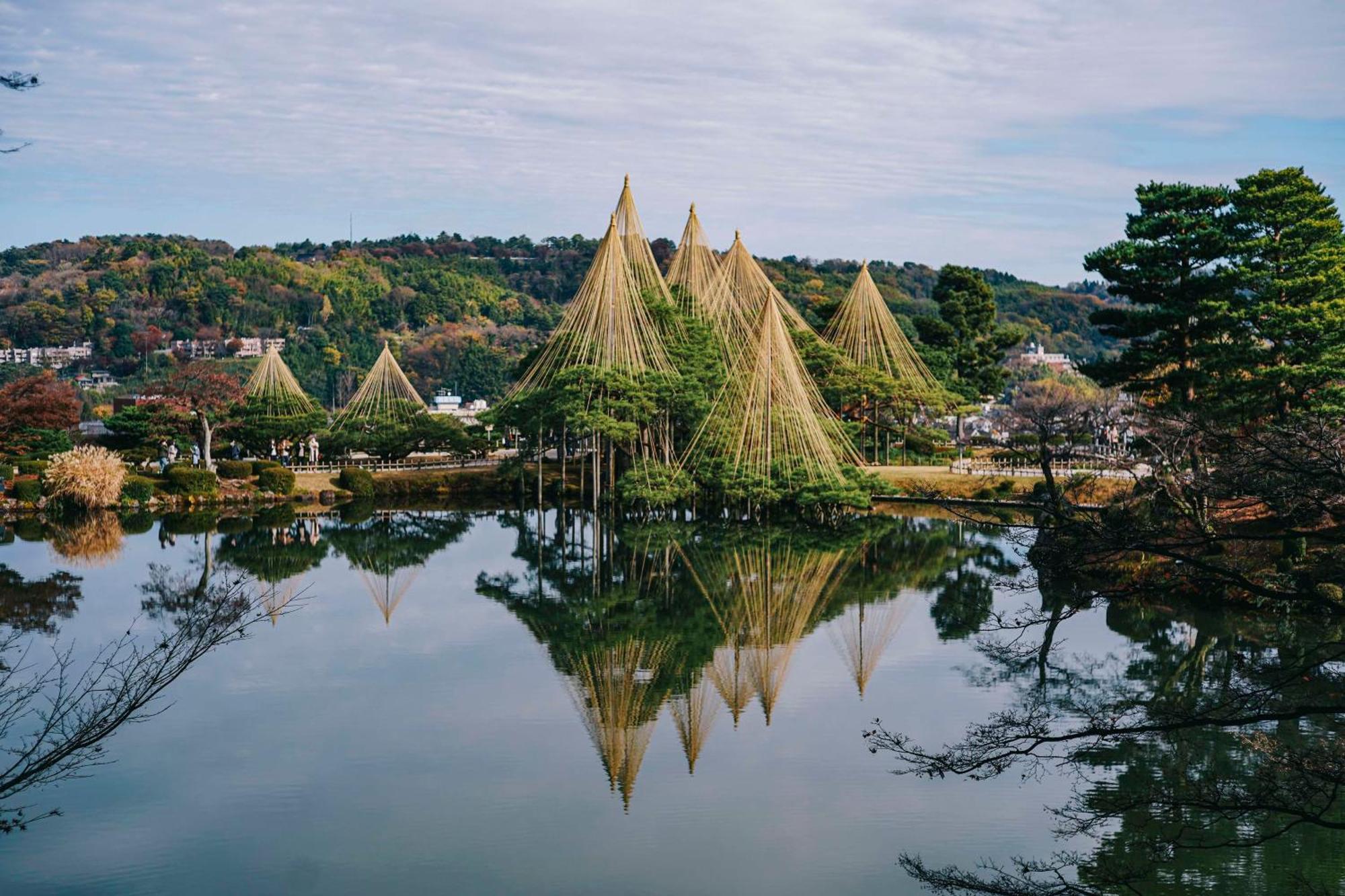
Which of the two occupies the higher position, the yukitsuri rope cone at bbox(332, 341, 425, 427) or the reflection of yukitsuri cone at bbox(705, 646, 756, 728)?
the yukitsuri rope cone at bbox(332, 341, 425, 427)

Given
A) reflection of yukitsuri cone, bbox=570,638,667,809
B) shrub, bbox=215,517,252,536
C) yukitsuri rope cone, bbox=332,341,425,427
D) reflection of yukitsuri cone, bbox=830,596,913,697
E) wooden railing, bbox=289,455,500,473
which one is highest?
yukitsuri rope cone, bbox=332,341,425,427

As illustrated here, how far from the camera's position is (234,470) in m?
37.6

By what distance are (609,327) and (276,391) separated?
48.0 feet

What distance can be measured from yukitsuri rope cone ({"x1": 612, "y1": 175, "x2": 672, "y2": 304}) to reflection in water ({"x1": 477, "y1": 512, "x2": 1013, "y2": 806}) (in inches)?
302

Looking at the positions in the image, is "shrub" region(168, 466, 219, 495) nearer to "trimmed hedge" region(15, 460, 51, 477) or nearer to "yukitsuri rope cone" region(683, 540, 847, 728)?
"trimmed hedge" region(15, 460, 51, 477)

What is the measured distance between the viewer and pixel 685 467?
33.9 meters

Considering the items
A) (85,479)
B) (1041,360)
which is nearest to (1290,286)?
(85,479)

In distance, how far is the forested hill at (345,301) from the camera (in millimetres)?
81688

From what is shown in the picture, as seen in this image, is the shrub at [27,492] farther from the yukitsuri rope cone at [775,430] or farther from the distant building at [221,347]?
the distant building at [221,347]

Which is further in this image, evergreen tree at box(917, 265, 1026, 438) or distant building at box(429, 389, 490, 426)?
distant building at box(429, 389, 490, 426)

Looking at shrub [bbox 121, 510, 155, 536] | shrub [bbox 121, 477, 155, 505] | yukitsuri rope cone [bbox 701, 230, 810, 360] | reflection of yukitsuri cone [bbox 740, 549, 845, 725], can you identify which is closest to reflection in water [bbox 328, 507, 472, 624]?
shrub [bbox 121, 510, 155, 536]

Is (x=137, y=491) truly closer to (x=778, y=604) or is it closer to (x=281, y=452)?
(x=281, y=452)

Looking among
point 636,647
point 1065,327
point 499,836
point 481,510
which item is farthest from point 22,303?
point 499,836

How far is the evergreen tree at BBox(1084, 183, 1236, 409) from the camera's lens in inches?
1012
